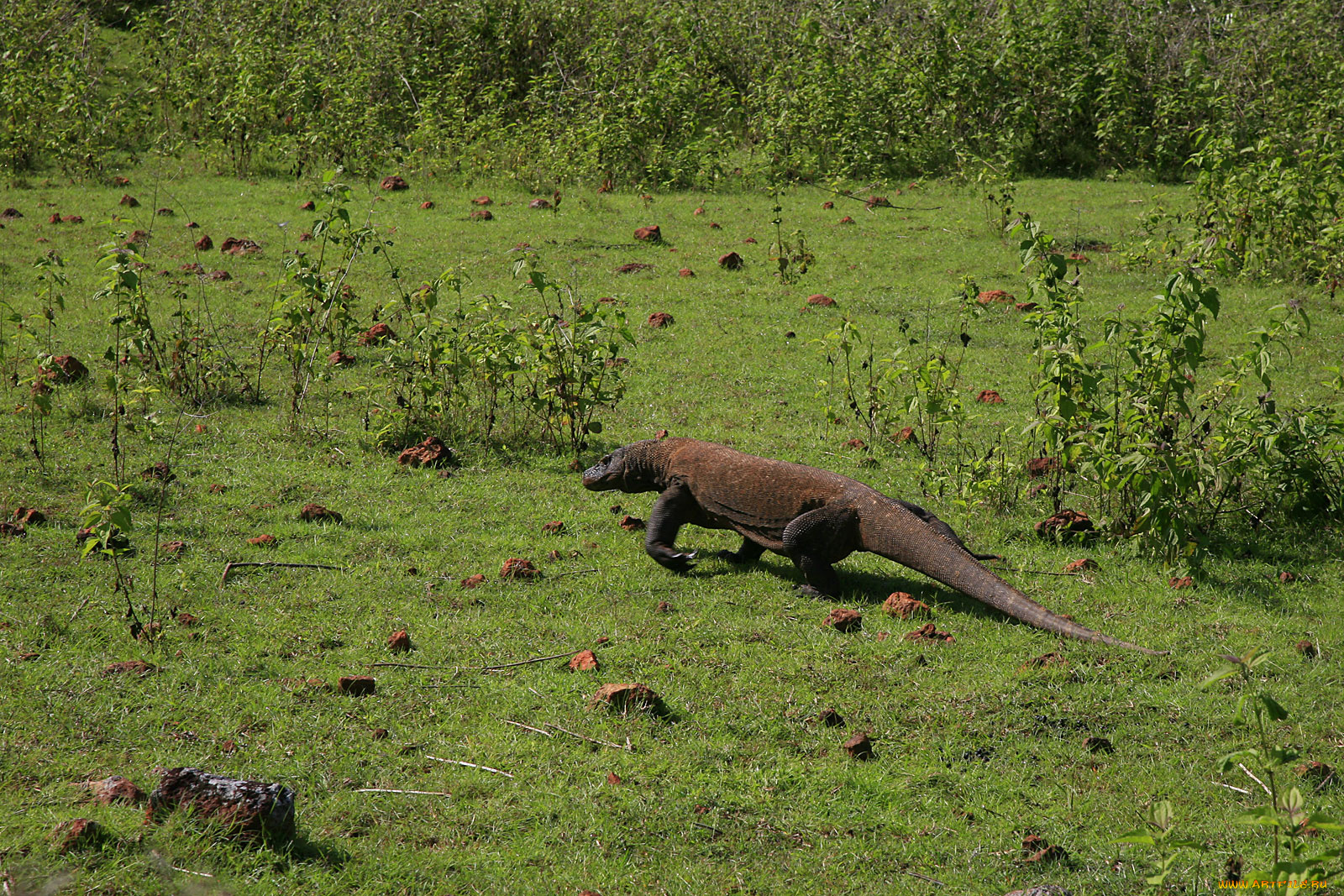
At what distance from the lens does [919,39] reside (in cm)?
1603

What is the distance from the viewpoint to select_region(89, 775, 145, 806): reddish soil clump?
371 cm

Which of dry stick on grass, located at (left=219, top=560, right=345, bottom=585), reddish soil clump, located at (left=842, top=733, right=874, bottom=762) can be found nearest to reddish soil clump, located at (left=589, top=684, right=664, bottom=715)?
reddish soil clump, located at (left=842, top=733, right=874, bottom=762)

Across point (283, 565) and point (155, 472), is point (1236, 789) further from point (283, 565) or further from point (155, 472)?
→ point (155, 472)

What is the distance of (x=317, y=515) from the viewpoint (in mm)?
6555

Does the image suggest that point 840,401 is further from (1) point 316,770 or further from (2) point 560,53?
(2) point 560,53

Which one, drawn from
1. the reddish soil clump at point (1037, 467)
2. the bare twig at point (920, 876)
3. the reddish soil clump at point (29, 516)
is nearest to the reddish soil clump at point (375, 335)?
the reddish soil clump at point (29, 516)

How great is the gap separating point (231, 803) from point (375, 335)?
6.56 m

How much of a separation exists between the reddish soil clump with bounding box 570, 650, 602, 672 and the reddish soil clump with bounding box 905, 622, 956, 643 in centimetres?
148

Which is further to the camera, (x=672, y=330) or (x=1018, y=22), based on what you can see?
(x=1018, y=22)

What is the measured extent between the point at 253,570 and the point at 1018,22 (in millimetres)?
13733

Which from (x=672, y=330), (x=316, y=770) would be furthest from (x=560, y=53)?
(x=316, y=770)

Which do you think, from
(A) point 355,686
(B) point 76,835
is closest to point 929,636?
(A) point 355,686

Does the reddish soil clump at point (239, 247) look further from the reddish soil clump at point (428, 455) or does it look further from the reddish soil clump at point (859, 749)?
the reddish soil clump at point (859, 749)

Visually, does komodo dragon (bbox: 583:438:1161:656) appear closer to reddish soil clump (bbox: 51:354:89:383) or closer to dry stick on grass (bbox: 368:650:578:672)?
dry stick on grass (bbox: 368:650:578:672)
